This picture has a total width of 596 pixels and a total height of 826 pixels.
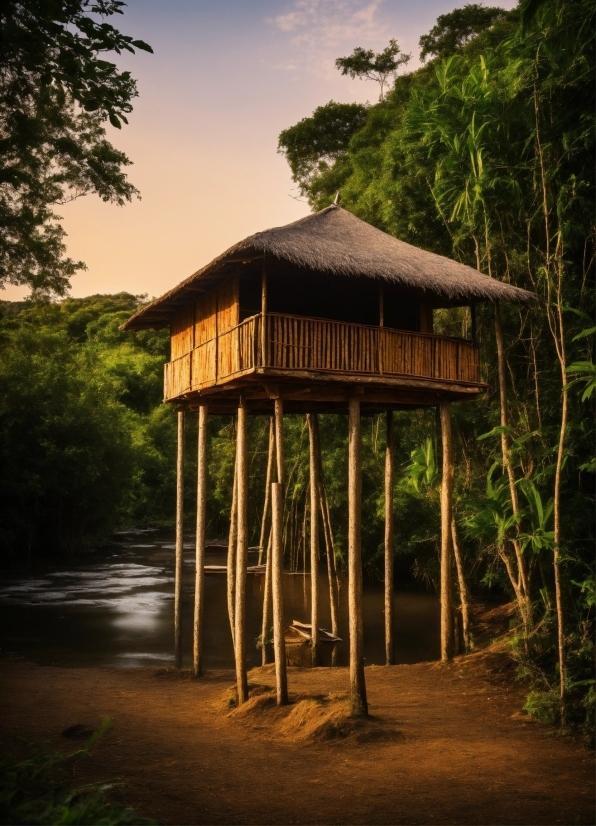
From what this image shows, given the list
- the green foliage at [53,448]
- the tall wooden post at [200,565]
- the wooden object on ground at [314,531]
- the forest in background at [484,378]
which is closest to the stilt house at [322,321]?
the tall wooden post at [200,565]

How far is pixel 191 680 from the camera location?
15.2 metres

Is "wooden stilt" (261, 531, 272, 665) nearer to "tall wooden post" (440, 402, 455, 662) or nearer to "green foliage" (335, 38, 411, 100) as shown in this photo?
"tall wooden post" (440, 402, 455, 662)

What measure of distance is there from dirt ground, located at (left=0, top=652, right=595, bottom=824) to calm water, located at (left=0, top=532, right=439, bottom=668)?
5.04 metres

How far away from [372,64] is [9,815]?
1348 inches

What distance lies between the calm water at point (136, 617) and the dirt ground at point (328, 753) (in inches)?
198

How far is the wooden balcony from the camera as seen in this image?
11602 mm

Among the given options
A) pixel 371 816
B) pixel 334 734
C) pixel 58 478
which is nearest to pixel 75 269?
pixel 58 478

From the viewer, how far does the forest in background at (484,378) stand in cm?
1352

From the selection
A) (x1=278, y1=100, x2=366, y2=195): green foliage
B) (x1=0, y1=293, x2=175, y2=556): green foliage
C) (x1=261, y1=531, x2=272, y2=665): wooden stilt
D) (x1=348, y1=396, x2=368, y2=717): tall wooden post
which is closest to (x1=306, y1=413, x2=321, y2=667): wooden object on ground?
(x1=261, y1=531, x2=272, y2=665): wooden stilt

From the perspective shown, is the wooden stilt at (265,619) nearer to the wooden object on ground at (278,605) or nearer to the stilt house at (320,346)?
the stilt house at (320,346)

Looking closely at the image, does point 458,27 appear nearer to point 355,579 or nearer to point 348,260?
point 348,260

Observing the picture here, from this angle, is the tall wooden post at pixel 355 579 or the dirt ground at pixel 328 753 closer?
the dirt ground at pixel 328 753

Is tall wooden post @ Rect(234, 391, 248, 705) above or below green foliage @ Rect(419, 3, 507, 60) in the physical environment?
below

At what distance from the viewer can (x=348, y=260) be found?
12391 millimetres
